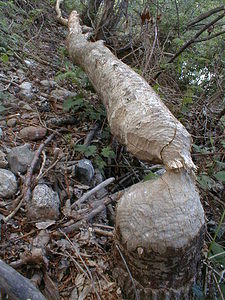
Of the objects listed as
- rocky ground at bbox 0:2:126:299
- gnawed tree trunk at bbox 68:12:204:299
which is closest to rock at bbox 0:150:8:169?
rocky ground at bbox 0:2:126:299

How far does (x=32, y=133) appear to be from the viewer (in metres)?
2.69

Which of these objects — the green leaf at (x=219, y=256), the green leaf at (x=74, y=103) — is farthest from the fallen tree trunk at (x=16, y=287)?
the green leaf at (x=74, y=103)

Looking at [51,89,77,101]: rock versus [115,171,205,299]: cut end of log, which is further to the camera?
[51,89,77,101]: rock

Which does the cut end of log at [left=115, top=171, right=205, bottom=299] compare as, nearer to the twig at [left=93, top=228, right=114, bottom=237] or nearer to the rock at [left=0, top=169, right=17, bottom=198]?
the twig at [left=93, top=228, right=114, bottom=237]

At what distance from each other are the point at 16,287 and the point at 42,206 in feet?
2.01

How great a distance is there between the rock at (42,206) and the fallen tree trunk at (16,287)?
0.53 meters

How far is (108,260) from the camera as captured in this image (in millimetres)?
1629

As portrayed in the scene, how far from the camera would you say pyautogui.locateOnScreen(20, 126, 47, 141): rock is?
8.81 ft

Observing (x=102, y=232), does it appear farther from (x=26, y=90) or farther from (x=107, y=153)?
(x=26, y=90)

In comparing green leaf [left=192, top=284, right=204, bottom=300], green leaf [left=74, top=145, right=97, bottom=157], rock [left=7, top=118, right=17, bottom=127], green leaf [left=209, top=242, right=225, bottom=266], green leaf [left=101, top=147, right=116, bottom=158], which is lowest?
rock [left=7, top=118, right=17, bottom=127]

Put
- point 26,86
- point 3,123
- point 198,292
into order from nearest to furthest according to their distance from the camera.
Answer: point 198,292
point 3,123
point 26,86

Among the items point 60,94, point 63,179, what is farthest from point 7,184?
point 60,94

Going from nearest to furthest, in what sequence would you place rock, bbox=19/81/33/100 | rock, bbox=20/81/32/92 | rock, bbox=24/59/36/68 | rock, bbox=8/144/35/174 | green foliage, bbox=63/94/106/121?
rock, bbox=8/144/35/174 < green foliage, bbox=63/94/106/121 < rock, bbox=19/81/33/100 < rock, bbox=20/81/32/92 < rock, bbox=24/59/36/68

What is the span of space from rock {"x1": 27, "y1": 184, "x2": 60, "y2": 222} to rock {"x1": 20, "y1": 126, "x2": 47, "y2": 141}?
0.94 metres
